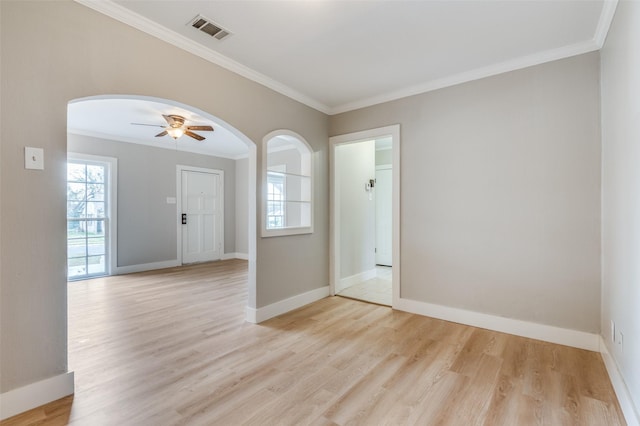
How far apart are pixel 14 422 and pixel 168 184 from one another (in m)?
5.32

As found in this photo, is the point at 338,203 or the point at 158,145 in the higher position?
the point at 158,145

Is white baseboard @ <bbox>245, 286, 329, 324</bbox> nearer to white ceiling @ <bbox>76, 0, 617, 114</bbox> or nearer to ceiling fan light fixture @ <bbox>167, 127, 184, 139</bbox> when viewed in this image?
white ceiling @ <bbox>76, 0, 617, 114</bbox>

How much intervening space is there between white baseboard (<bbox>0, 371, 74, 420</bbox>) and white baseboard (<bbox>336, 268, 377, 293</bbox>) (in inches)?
118

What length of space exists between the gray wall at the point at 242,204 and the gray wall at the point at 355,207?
3.54 metres

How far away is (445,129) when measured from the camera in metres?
3.20

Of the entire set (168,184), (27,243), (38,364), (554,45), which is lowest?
(38,364)

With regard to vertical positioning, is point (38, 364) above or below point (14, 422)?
above

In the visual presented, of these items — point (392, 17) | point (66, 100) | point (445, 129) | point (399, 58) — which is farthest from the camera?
point (445, 129)

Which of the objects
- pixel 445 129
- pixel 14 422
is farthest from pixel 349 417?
pixel 445 129

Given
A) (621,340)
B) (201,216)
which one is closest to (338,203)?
(621,340)

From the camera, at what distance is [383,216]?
21.0 ft

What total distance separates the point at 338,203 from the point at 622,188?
9.43ft

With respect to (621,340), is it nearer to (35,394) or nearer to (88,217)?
(35,394)

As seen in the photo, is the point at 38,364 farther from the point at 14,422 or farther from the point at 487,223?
the point at 487,223
